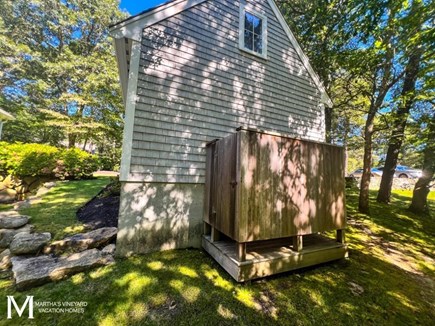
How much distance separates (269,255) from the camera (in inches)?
131

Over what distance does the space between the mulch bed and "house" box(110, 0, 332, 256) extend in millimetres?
1432

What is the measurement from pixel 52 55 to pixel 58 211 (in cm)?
1934

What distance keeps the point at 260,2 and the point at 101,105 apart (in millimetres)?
12782

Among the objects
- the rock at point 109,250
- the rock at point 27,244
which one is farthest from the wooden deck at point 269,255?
the rock at point 27,244

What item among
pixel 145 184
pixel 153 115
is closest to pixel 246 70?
pixel 153 115

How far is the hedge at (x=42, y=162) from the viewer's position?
7.44 meters

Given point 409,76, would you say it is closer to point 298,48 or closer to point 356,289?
point 298,48

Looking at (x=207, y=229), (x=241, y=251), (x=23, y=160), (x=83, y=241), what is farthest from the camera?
(x=23, y=160)

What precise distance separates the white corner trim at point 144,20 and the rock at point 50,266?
4.14 meters

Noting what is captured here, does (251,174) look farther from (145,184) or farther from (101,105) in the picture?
(101,105)

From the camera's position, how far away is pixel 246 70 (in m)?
5.14

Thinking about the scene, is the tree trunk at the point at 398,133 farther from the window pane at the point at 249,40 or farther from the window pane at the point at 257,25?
the window pane at the point at 249,40

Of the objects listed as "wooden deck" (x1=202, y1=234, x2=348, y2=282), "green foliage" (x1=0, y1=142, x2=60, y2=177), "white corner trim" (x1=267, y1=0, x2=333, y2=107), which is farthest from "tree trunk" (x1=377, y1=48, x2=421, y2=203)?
Result: "green foliage" (x1=0, y1=142, x2=60, y2=177)

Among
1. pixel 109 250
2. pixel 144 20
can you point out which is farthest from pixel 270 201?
pixel 144 20
